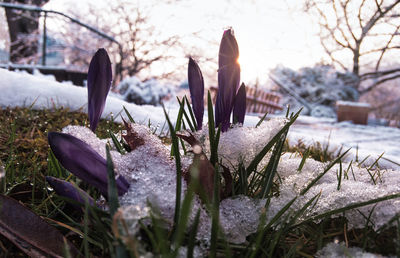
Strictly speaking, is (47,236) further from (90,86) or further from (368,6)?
(368,6)

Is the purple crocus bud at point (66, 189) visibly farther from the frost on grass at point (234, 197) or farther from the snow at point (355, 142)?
the snow at point (355, 142)

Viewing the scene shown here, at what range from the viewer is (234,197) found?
80 centimetres

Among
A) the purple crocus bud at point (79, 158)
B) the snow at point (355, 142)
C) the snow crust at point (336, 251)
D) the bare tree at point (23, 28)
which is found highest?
the bare tree at point (23, 28)

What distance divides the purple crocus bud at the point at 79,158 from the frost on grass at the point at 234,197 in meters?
0.07

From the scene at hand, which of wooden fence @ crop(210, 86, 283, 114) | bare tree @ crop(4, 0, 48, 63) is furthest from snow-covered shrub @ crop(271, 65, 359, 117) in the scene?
bare tree @ crop(4, 0, 48, 63)

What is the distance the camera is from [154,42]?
47.6ft

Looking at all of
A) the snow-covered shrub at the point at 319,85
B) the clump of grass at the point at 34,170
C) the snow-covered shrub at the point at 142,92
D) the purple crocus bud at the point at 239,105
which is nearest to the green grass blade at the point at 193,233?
the clump of grass at the point at 34,170

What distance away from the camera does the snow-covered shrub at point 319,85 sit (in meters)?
12.9

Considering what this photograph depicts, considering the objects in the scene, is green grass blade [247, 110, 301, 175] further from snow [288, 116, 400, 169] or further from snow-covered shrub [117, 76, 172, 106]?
snow-covered shrub [117, 76, 172, 106]

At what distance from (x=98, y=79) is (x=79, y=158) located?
239 millimetres

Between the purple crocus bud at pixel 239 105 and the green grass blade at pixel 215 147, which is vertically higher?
the purple crocus bud at pixel 239 105

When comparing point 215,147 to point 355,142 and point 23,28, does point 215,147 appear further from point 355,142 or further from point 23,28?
point 23,28

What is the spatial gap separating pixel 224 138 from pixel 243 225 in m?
0.24

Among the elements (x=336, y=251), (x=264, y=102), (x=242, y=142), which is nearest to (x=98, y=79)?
(x=242, y=142)
